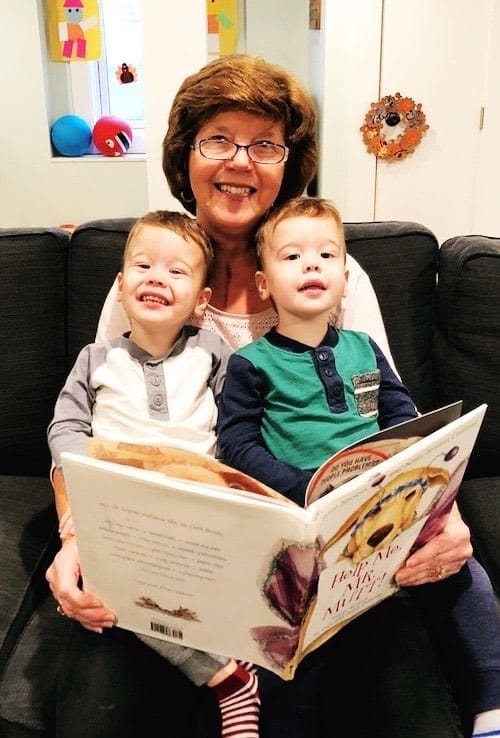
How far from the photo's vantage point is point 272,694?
101 cm

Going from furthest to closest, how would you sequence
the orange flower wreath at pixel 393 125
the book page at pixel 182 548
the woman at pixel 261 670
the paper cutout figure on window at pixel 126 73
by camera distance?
the paper cutout figure on window at pixel 126 73, the orange flower wreath at pixel 393 125, the woman at pixel 261 670, the book page at pixel 182 548

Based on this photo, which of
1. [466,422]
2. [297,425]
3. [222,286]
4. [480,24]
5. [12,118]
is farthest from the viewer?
[12,118]

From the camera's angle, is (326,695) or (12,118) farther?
(12,118)

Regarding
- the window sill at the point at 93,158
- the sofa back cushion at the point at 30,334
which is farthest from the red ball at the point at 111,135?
the sofa back cushion at the point at 30,334

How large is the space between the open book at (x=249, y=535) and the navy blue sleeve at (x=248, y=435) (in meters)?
0.19

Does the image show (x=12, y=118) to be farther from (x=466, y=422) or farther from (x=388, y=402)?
(x=466, y=422)

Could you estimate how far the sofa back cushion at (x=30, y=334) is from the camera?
1501 mm

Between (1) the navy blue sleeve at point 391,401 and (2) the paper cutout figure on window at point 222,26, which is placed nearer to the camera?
(1) the navy blue sleeve at point 391,401

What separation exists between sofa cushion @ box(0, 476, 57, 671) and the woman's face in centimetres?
67

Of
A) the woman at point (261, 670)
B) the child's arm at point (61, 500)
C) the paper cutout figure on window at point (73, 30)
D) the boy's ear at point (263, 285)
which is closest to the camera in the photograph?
the woman at point (261, 670)

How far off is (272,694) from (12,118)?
3.40 metres

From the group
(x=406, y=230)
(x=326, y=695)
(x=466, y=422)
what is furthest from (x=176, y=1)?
(x=326, y=695)

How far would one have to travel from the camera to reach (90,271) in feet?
4.94

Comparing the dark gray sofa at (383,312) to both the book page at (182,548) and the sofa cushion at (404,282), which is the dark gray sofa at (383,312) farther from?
the book page at (182,548)
